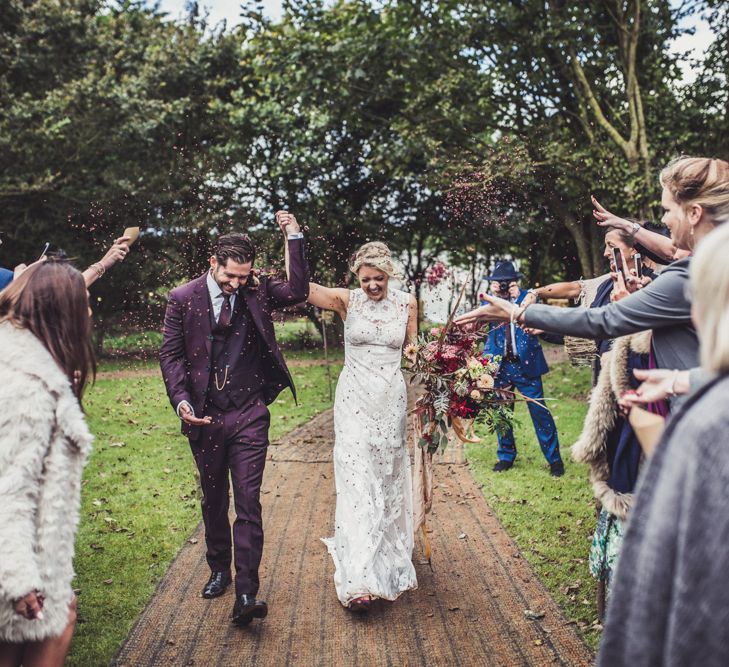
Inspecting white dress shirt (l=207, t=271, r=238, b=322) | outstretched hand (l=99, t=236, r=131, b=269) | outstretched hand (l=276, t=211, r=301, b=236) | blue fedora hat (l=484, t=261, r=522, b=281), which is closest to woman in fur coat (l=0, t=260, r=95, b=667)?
outstretched hand (l=99, t=236, r=131, b=269)

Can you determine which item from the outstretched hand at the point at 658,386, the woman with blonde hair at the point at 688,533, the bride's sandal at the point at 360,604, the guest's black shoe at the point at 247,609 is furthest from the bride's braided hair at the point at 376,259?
the woman with blonde hair at the point at 688,533

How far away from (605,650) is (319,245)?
70.9 feet

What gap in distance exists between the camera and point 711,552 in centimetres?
155

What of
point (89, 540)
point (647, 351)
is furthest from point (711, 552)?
point (89, 540)

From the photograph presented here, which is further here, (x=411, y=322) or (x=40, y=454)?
(x=411, y=322)

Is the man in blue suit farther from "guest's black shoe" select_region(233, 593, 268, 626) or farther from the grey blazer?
the grey blazer

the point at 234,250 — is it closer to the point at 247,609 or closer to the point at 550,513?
the point at 247,609

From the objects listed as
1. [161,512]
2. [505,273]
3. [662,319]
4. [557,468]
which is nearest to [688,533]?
[662,319]

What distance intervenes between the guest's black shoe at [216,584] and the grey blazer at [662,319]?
348 cm

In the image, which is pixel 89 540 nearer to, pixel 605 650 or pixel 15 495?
pixel 15 495

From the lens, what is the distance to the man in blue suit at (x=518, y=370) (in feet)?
27.9

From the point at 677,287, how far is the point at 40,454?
2.71m

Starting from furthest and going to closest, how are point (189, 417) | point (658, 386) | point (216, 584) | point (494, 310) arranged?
point (216, 584), point (189, 417), point (494, 310), point (658, 386)

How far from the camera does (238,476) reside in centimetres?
487
